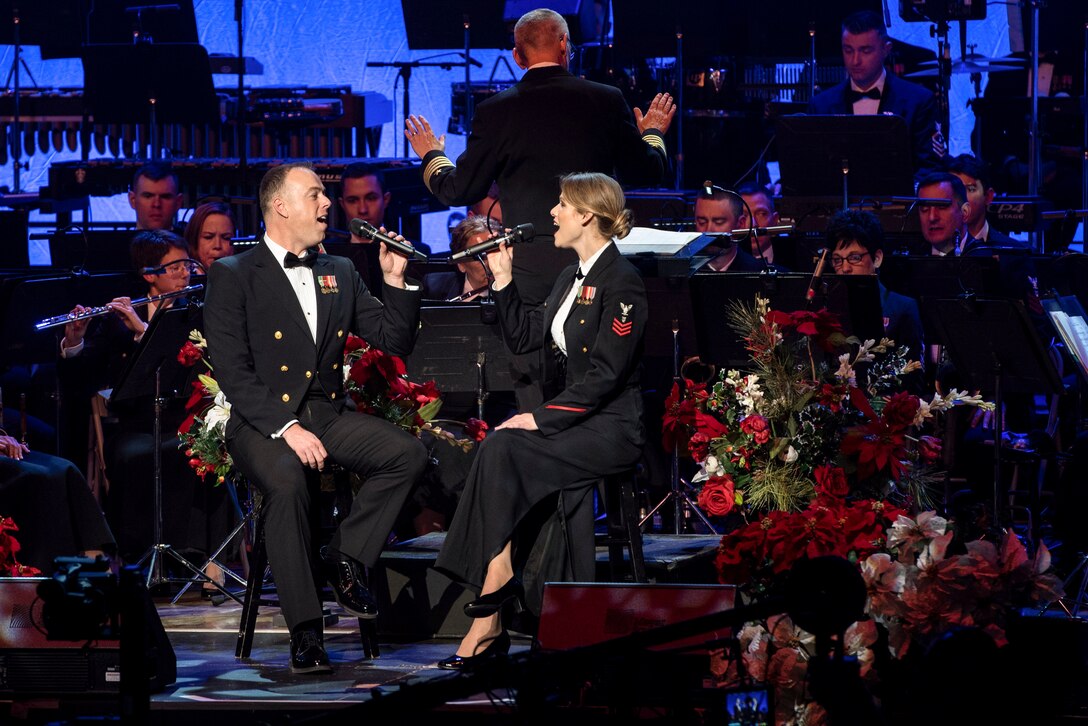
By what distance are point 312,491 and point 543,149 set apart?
1.68 metres

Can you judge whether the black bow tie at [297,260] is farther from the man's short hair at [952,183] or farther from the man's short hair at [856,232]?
the man's short hair at [952,183]

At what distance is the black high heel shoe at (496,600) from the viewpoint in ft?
17.1

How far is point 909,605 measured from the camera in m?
4.28

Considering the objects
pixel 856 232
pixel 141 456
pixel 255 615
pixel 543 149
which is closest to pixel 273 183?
pixel 543 149

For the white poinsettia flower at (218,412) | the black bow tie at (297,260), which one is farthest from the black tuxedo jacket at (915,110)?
the white poinsettia flower at (218,412)

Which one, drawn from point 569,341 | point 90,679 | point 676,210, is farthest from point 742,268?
point 90,679

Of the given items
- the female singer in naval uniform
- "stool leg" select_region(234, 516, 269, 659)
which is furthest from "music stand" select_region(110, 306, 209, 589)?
the female singer in naval uniform

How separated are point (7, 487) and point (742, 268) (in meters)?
3.68

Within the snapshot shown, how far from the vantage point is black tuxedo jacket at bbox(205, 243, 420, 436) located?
5562 mm

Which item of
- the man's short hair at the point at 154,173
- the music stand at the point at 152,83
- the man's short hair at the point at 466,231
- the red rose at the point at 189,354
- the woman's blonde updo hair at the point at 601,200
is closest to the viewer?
the woman's blonde updo hair at the point at 601,200

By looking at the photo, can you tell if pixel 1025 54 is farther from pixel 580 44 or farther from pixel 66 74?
pixel 66 74

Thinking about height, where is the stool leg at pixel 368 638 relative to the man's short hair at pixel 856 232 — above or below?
below

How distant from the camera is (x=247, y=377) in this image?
18.2 ft

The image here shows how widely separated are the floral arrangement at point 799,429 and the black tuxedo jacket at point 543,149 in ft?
3.55
